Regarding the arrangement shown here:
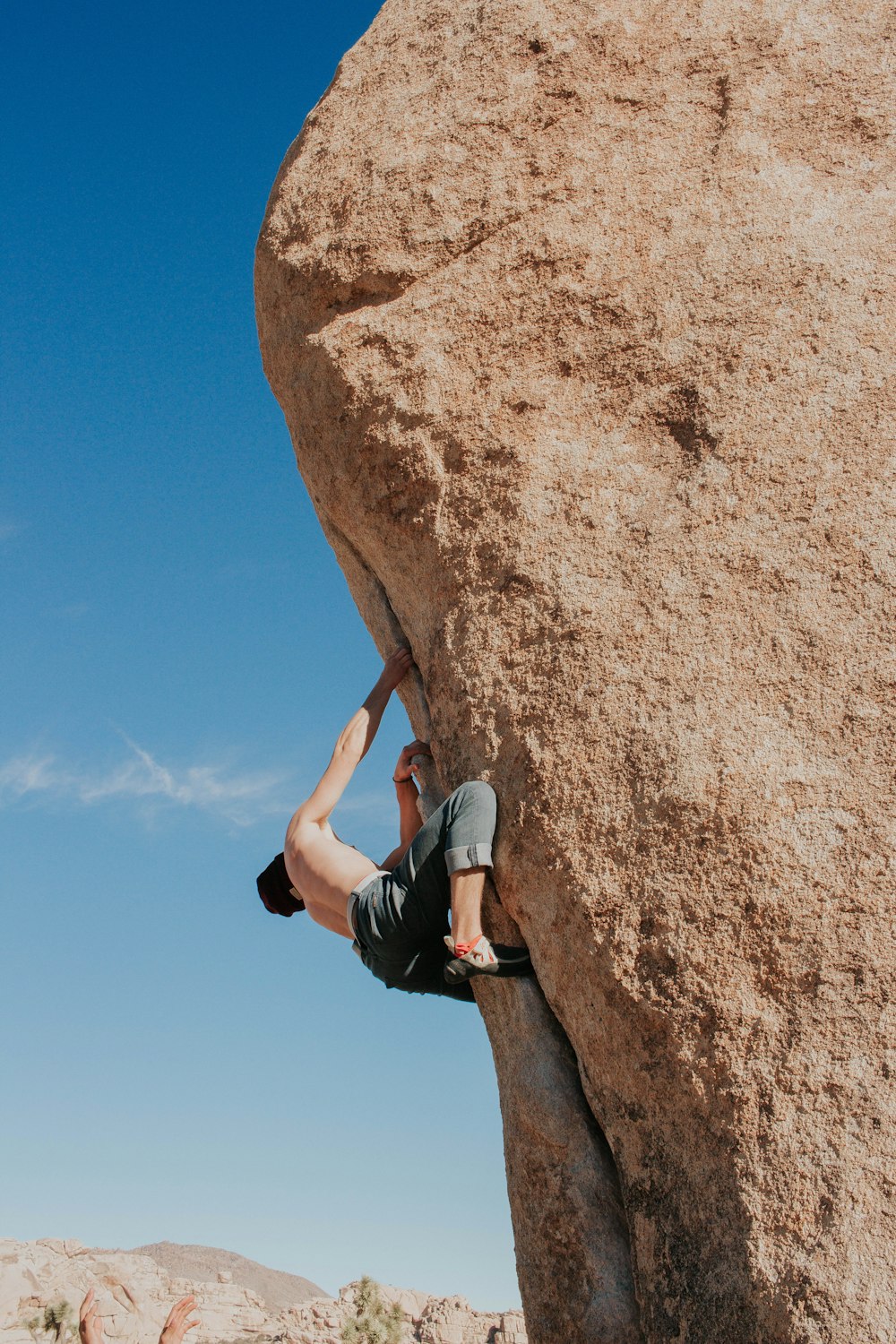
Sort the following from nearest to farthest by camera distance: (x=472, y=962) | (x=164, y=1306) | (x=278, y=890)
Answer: (x=472, y=962) < (x=278, y=890) < (x=164, y=1306)

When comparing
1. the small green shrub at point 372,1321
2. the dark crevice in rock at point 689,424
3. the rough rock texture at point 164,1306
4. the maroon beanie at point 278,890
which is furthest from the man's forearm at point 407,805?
the small green shrub at point 372,1321

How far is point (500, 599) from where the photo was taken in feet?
12.6

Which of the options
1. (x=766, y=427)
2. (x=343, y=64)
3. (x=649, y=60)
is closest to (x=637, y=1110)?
(x=766, y=427)

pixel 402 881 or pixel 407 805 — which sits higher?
pixel 407 805

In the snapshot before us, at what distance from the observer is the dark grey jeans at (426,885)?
3545 mm

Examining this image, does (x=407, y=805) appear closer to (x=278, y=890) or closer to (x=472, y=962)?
(x=278, y=890)

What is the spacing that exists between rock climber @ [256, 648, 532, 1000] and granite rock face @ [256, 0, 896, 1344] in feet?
0.46

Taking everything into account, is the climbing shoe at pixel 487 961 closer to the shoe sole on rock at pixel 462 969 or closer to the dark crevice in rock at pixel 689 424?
the shoe sole on rock at pixel 462 969

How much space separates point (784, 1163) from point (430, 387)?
2849 millimetres

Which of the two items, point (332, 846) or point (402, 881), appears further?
point (332, 846)

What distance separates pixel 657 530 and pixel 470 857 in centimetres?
123

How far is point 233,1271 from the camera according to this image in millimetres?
50500

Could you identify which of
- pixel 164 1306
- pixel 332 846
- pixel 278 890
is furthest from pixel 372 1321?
pixel 332 846

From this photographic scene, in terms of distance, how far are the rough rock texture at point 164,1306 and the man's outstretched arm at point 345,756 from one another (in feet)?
64.7
